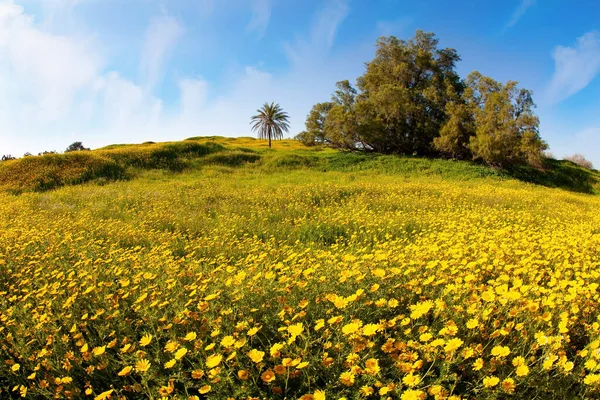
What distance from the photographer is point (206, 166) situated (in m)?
23.4

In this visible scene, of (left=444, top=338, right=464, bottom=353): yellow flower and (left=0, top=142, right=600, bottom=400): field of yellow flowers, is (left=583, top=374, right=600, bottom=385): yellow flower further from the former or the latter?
(left=444, top=338, right=464, bottom=353): yellow flower

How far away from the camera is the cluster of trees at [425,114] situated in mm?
24812

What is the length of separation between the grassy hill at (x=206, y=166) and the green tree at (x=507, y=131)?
1.29m

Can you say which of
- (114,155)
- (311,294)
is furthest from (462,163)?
(311,294)

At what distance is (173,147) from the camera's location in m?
26.4

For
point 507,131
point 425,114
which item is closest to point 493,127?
point 507,131

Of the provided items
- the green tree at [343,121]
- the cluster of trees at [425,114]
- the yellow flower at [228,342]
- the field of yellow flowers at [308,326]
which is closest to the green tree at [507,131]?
the cluster of trees at [425,114]

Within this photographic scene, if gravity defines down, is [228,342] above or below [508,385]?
above

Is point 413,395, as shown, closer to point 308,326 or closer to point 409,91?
point 308,326

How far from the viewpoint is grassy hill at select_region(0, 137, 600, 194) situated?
738 inches

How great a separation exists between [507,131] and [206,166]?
21.2 meters

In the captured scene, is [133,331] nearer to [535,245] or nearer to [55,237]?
[55,237]

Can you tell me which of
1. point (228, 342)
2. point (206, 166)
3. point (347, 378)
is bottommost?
point (347, 378)

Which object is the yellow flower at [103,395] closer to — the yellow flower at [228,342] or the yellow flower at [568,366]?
the yellow flower at [228,342]
